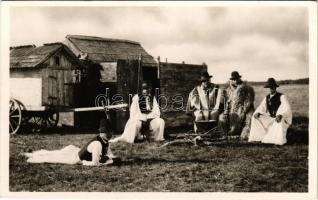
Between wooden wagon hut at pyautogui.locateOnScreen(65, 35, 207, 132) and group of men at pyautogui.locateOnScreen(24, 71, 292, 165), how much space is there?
0.11 metres

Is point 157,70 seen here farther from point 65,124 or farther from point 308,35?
point 308,35

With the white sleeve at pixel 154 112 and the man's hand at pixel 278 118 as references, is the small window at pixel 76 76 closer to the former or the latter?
the white sleeve at pixel 154 112

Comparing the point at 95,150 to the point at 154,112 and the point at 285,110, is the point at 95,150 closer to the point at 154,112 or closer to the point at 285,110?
the point at 154,112

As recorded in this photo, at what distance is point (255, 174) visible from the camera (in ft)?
20.1

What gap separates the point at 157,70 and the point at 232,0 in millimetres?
1291

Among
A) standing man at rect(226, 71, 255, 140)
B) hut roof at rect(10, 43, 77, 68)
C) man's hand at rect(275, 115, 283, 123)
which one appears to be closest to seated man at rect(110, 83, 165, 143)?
standing man at rect(226, 71, 255, 140)

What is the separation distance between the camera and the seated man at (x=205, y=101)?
654cm

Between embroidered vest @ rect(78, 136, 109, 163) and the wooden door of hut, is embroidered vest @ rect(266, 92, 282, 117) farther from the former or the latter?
the wooden door of hut

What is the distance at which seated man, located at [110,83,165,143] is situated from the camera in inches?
260

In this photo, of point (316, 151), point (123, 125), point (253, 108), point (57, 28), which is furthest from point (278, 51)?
point (57, 28)

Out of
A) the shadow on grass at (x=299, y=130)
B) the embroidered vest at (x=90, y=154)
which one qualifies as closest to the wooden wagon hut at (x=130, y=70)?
the embroidered vest at (x=90, y=154)

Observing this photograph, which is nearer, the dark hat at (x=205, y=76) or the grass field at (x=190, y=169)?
the grass field at (x=190, y=169)

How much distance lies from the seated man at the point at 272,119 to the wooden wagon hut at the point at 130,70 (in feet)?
2.69

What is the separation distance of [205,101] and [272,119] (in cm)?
85
